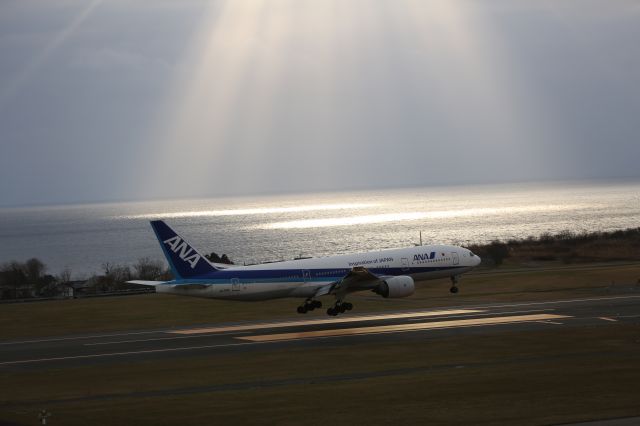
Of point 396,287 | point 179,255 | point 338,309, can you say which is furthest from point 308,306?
point 179,255

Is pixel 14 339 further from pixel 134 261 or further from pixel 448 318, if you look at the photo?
pixel 134 261

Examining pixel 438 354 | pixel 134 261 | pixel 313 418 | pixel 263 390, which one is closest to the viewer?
pixel 313 418

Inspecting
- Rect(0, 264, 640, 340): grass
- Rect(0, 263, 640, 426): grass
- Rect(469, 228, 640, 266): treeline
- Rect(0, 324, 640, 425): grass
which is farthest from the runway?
Rect(469, 228, 640, 266): treeline

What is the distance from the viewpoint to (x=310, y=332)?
51.4 metres

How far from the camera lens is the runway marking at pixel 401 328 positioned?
49.9 meters

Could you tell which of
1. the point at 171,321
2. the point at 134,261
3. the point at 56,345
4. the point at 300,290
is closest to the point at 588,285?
the point at 300,290

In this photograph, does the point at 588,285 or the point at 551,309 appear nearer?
the point at 551,309

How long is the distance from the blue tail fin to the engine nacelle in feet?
36.3

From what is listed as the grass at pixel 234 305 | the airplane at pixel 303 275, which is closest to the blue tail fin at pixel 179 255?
the airplane at pixel 303 275

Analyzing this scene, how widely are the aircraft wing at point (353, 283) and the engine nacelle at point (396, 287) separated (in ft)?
1.76

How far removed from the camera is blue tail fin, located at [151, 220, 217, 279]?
54.5 meters

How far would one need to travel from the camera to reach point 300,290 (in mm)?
57844

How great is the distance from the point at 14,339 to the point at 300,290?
17104 mm

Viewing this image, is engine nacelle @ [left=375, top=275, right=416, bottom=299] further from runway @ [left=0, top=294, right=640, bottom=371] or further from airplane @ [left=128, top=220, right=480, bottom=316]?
runway @ [left=0, top=294, right=640, bottom=371]
